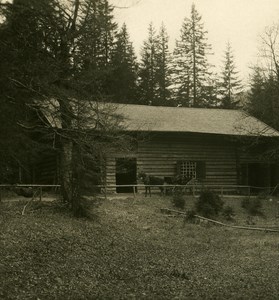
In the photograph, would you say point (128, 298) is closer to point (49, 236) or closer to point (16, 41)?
point (49, 236)

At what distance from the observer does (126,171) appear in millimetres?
27578

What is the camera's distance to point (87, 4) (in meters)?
17.6

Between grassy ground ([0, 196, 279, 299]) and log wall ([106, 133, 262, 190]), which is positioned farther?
log wall ([106, 133, 262, 190])

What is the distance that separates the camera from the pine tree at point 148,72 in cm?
5262

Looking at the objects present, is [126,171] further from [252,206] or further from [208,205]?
[252,206]

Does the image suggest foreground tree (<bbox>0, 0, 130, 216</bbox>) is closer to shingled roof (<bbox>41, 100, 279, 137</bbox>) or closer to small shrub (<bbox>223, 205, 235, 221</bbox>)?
small shrub (<bbox>223, 205, 235, 221</bbox>)

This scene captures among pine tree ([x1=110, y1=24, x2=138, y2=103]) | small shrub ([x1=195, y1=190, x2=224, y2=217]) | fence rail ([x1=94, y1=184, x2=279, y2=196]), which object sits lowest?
small shrub ([x1=195, y1=190, x2=224, y2=217])

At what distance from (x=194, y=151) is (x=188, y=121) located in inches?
91.1

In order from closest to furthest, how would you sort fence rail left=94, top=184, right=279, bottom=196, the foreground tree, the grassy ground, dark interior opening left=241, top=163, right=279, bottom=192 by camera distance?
1. the grassy ground
2. the foreground tree
3. fence rail left=94, top=184, right=279, bottom=196
4. dark interior opening left=241, top=163, right=279, bottom=192

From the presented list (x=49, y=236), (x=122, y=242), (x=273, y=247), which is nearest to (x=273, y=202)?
(x=273, y=247)

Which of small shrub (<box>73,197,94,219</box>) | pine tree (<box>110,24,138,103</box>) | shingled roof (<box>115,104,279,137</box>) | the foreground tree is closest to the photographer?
the foreground tree

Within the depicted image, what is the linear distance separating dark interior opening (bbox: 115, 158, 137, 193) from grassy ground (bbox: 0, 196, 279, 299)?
22.1 ft

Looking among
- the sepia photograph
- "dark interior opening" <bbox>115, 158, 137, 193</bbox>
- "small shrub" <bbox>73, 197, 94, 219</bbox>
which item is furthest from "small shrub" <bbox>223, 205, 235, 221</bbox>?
"small shrub" <bbox>73, 197, 94, 219</bbox>

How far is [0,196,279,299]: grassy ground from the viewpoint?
995cm
